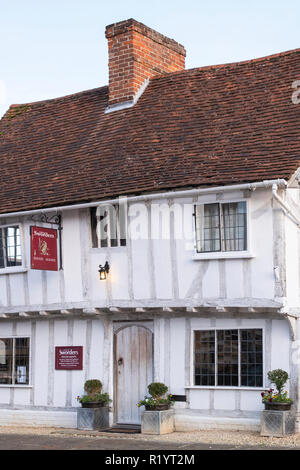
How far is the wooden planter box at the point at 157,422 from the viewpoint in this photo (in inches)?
599

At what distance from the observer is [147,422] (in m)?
15.4

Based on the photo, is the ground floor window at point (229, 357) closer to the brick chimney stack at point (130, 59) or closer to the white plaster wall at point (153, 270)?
the white plaster wall at point (153, 270)

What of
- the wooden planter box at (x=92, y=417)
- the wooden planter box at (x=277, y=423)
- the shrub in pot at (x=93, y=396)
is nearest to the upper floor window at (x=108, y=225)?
the shrub in pot at (x=93, y=396)

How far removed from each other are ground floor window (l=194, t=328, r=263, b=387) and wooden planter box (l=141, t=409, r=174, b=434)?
891 millimetres

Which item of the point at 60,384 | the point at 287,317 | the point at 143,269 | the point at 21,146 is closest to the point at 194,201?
the point at 143,269

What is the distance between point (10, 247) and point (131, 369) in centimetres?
389

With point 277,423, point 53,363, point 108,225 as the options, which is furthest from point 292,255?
point 53,363

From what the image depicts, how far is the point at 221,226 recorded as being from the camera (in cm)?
1521

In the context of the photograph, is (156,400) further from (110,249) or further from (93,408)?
(110,249)

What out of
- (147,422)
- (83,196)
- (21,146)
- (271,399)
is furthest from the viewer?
(21,146)

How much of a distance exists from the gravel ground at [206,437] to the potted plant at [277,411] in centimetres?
15
